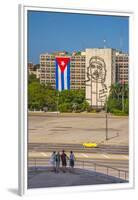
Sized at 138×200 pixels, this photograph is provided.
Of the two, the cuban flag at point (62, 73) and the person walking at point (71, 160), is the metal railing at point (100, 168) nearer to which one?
the person walking at point (71, 160)

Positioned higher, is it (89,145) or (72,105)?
(72,105)

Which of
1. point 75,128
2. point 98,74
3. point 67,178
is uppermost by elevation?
point 98,74

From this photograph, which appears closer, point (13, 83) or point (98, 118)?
point (13, 83)

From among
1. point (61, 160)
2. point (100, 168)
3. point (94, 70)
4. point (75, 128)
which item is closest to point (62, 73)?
point (94, 70)

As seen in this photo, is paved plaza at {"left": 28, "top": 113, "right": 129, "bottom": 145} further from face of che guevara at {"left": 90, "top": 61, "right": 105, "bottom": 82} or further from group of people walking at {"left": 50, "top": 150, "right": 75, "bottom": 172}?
face of che guevara at {"left": 90, "top": 61, "right": 105, "bottom": 82}

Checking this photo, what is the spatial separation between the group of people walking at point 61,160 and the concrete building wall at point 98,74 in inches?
26.7

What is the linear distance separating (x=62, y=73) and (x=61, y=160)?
40.4 inches

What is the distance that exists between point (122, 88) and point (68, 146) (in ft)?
3.13

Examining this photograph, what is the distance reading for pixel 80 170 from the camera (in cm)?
719

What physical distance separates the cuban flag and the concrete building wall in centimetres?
24

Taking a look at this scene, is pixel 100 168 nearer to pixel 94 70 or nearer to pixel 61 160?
pixel 61 160

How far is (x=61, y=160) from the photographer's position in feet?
23.3

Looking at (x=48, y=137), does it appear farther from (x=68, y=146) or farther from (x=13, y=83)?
(x=13, y=83)

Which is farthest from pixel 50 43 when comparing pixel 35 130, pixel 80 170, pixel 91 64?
pixel 80 170
